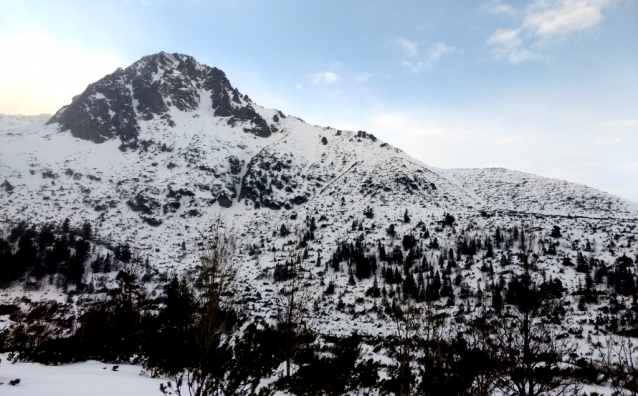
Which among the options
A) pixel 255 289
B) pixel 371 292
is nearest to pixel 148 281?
pixel 255 289

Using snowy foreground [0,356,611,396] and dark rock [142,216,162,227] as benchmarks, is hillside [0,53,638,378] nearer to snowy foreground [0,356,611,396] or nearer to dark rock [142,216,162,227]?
dark rock [142,216,162,227]

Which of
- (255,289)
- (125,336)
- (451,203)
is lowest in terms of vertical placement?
(255,289)

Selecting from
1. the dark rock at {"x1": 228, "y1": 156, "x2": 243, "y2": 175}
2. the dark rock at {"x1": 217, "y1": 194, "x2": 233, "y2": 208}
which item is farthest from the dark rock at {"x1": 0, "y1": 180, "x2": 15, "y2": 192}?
the dark rock at {"x1": 228, "y1": 156, "x2": 243, "y2": 175}

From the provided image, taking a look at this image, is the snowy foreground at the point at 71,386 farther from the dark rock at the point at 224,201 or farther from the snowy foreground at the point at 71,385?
the dark rock at the point at 224,201

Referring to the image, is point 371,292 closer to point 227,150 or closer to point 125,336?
point 125,336

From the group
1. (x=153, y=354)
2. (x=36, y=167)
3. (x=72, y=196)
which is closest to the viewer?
(x=153, y=354)

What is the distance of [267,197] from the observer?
154375 mm

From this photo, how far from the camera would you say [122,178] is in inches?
5945

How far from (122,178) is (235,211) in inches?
2060

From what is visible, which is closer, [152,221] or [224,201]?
[152,221]

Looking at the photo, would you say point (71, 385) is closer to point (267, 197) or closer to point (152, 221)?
point (152, 221)

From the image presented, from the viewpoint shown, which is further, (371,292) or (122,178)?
(122,178)

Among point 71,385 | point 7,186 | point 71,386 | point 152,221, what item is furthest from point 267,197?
point 71,386

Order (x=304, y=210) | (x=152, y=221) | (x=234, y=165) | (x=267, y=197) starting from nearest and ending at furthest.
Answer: (x=152, y=221), (x=304, y=210), (x=267, y=197), (x=234, y=165)
